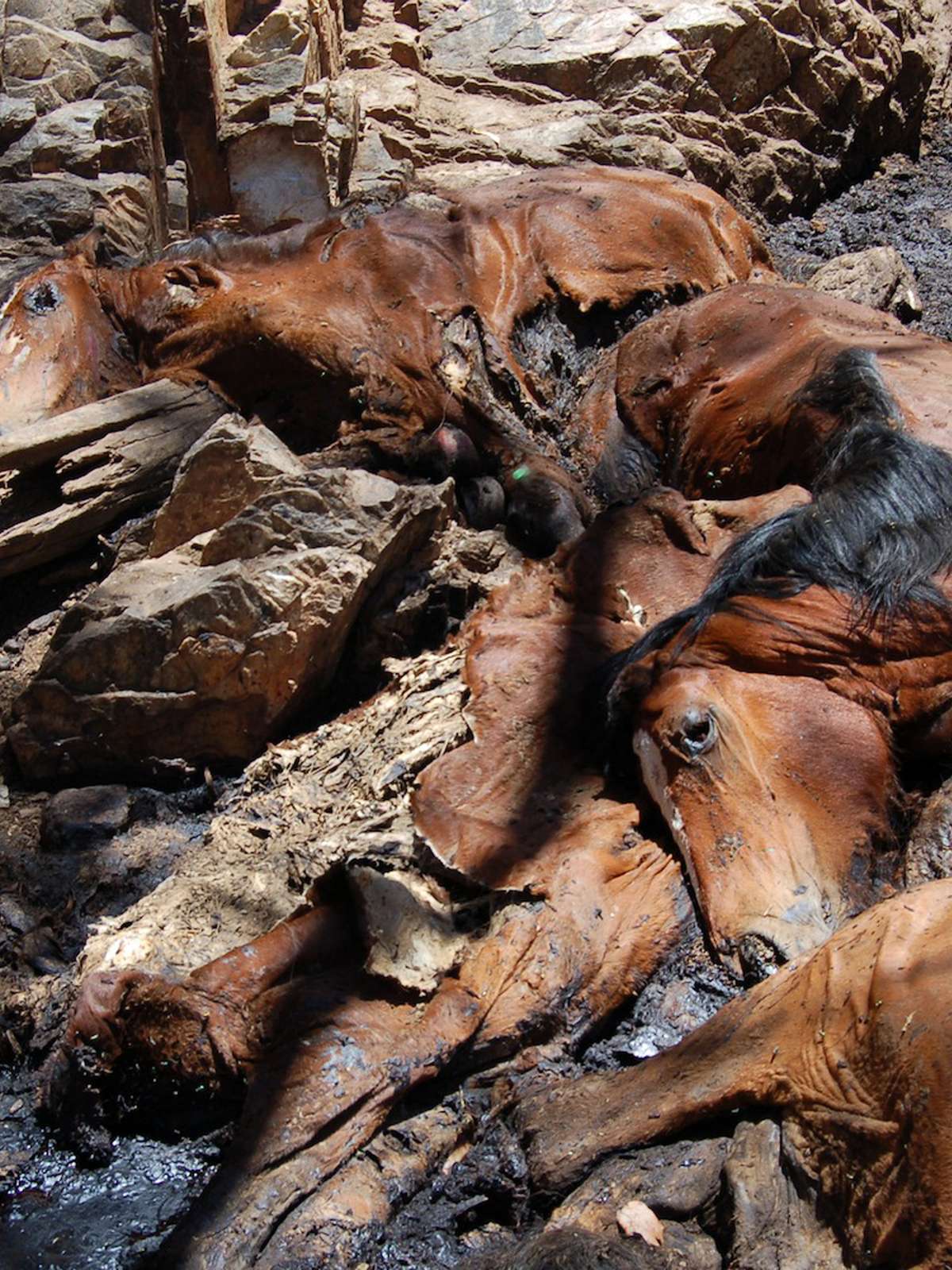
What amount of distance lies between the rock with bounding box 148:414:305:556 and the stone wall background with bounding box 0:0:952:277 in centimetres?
189

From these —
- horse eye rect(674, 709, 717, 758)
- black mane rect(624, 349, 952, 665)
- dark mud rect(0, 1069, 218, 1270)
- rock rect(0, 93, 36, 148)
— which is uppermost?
rock rect(0, 93, 36, 148)

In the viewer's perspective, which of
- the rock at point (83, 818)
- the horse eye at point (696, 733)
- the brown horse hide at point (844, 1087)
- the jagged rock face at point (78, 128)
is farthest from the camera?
the jagged rock face at point (78, 128)

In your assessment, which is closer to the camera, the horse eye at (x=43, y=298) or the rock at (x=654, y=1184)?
the rock at (x=654, y=1184)

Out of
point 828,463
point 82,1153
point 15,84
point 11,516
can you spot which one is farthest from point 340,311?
point 82,1153

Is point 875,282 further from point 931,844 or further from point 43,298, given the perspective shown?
point 931,844

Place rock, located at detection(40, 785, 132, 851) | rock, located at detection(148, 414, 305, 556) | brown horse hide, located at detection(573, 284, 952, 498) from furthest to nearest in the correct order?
rock, located at detection(148, 414, 305, 556), brown horse hide, located at detection(573, 284, 952, 498), rock, located at detection(40, 785, 132, 851)

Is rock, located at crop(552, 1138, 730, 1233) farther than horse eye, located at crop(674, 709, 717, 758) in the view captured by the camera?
No

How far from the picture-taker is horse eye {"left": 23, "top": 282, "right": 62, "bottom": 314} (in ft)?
16.9

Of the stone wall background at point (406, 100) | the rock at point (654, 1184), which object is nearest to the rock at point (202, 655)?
the rock at point (654, 1184)

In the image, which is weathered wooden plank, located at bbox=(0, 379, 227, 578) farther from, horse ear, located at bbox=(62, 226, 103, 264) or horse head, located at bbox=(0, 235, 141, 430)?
horse ear, located at bbox=(62, 226, 103, 264)

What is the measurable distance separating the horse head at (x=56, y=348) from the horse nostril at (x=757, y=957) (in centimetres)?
334

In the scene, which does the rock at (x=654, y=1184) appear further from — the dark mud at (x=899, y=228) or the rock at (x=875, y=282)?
the dark mud at (x=899, y=228)

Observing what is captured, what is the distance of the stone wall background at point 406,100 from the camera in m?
6.58

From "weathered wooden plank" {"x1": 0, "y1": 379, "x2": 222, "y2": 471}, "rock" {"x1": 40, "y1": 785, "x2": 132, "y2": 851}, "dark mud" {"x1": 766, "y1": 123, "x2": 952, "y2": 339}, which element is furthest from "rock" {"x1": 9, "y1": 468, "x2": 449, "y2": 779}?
"dark mud" {"x1": 766, "y1": 123, "x2": 952, "y2": 339}
